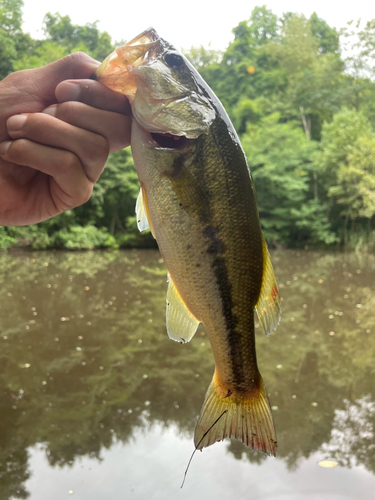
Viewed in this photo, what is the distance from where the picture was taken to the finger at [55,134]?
1.19 m

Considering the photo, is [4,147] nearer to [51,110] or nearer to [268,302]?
[51,110]

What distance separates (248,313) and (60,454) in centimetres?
354

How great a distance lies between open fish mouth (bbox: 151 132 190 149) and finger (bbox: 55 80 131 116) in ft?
0.63

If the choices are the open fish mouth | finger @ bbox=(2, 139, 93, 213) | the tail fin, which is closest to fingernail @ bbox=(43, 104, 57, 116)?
finger @ bbox=(2, 139, 93, 213)

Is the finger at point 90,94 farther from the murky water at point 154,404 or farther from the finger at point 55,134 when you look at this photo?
the murky water at point 154,404

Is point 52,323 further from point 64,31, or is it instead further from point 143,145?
point 64,31

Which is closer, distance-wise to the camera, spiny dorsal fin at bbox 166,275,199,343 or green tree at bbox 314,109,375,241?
spiny dorsal fin at bbox 166,275,199,343

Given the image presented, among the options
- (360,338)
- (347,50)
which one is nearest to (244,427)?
(360,338)

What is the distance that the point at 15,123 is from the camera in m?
1.20

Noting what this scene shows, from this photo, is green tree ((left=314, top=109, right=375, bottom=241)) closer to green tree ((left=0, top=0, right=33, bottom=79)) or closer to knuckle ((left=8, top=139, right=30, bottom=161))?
green tree ((left=0, top=0, right=33, bottom=79))

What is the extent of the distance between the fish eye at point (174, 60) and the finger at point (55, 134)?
0.30 metres

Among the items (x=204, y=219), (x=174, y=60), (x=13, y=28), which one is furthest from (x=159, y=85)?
(x=13, y=28)

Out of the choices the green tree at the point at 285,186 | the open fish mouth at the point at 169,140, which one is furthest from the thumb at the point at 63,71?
the green tree at the point at 285,186

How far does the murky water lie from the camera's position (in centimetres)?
362
